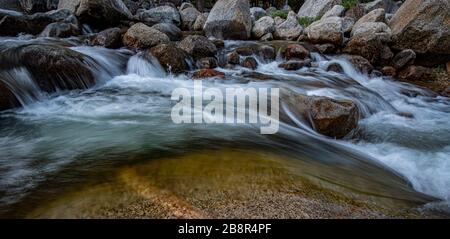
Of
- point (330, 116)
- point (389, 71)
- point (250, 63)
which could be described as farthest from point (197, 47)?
point (389, 71)

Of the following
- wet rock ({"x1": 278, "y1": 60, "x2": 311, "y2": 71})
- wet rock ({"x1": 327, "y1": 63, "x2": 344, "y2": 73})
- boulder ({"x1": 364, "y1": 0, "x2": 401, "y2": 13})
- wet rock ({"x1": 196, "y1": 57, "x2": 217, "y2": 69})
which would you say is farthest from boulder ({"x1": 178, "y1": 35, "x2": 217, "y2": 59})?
boulder ({"x1": 364, "y1": 0, "x2": 401, "y2": 13})

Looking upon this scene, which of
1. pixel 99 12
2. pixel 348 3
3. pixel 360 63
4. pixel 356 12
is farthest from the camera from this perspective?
pixel 348 3

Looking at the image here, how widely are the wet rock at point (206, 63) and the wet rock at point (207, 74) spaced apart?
0.60 metres

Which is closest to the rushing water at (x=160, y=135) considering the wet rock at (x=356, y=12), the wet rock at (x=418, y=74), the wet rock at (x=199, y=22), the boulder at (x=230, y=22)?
the wet rock at (x=418, y=74)

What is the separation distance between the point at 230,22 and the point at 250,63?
12.9 feet

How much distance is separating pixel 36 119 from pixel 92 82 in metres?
2.21

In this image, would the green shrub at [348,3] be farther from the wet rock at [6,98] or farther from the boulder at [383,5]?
the wet rock at [6,98]

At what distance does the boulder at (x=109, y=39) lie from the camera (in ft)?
33.1

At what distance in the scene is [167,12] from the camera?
16328 millimetres

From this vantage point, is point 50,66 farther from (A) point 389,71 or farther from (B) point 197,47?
(A) point 389,71

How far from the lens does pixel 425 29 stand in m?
10.9

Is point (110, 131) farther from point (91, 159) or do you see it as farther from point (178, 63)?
point (178, 63)

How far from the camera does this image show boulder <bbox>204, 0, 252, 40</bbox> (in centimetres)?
1327
